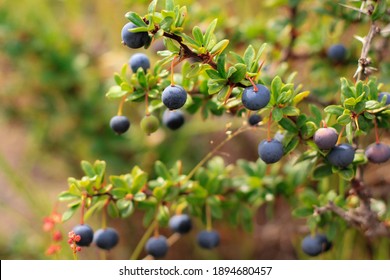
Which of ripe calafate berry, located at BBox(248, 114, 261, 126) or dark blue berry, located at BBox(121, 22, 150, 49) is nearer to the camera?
dark blue berry, located at BBox(121, 22, 150, 49)

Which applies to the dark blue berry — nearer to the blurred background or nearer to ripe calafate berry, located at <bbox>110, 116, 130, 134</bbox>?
ripe calafate berry, located at <bbox>110, 116, 130, 134</bbox>

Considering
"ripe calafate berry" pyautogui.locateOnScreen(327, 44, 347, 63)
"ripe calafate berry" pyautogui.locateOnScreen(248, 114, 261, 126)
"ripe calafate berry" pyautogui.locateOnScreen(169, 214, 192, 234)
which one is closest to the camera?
"ripe calafate berry" pyautogui.locateOnScreen(248, 114, 261, 126)

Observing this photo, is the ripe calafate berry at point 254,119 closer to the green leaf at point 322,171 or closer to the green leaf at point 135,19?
the green leaf at point 322,171

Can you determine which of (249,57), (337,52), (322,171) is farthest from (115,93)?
(337,52)

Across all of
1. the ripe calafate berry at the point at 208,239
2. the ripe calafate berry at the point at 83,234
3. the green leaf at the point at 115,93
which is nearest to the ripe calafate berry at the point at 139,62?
the green leaf at the point at 115,93

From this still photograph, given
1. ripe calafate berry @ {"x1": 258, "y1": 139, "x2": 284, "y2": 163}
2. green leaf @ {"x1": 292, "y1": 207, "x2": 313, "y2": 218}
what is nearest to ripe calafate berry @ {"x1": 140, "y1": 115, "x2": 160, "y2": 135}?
ripe calafate berry @ {"x1": 258, "y1": 139, "x2": 284, "y2": 163}

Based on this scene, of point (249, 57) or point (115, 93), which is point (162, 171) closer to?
point (115, 93)
